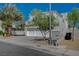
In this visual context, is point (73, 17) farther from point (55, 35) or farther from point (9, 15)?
point (9, 15)

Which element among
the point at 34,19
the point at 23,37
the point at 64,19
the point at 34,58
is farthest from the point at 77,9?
the point at 34,58

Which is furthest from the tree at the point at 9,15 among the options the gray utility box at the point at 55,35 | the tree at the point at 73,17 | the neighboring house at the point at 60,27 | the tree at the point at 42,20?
the tree at the point at 73,17

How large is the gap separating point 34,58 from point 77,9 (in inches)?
490

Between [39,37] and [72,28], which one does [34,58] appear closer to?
[39,37]

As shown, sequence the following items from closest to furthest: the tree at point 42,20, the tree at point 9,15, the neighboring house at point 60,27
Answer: the tree at point 9,15 < the tree at point 42,20 < the neighboring house at point 60,27

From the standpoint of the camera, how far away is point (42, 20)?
26.3m

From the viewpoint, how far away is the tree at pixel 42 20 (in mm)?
25484

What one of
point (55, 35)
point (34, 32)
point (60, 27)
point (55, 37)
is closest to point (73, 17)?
point (60, 27)

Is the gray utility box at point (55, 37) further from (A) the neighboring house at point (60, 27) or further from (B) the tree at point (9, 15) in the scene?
(B) the tree at point (9, 15)

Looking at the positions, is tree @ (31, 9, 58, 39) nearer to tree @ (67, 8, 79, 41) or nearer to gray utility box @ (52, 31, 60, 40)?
gray utility box @ (52, 31, 60, 40)

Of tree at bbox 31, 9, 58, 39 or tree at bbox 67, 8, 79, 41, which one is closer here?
tree at bbox 31, 9, 58, 39

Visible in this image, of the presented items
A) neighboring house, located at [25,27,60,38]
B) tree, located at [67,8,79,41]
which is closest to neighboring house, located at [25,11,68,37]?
neighboring house, located at [25,27,60,38]

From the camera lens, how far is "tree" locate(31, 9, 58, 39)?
2548 cm

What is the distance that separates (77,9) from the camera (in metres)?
26.2
